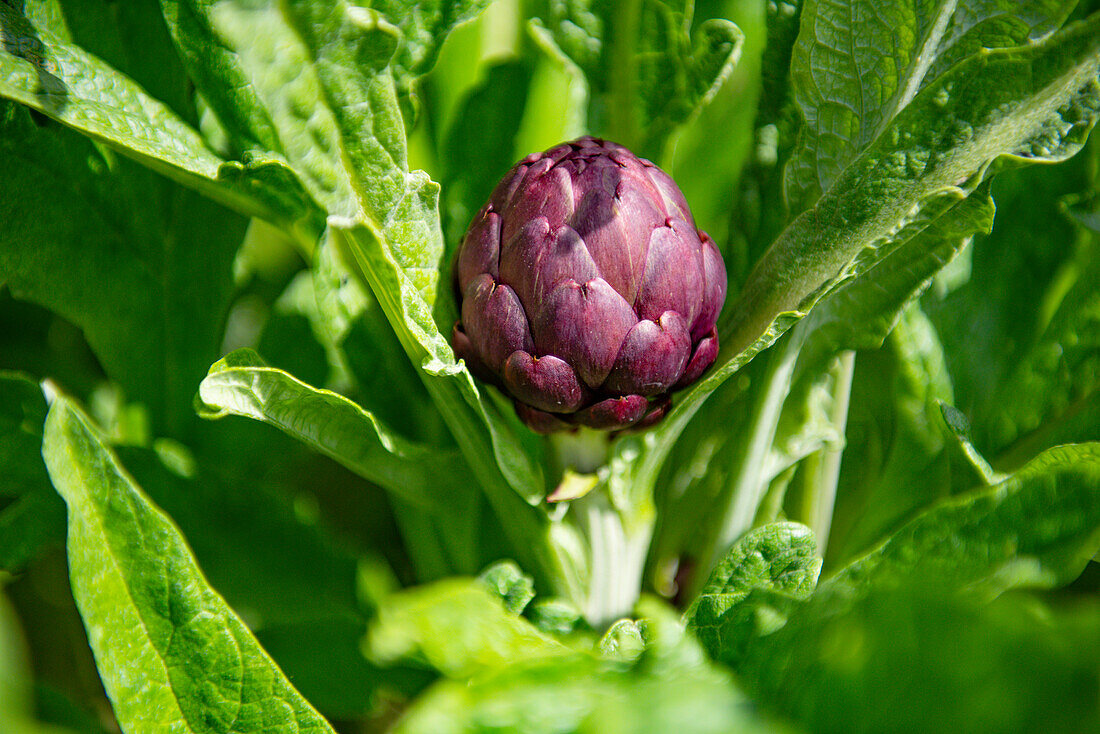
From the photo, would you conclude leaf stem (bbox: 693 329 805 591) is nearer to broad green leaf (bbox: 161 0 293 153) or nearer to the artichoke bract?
the artichoke bract

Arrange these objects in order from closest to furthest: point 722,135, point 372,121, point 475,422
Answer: point 372,121 → point 475,422 → point 722,135

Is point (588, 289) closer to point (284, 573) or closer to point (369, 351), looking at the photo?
point (369, 351)

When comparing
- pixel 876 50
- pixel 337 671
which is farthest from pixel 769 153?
pixel 337 671

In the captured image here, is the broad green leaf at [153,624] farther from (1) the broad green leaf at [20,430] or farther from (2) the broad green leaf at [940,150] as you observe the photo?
(2) the broad green leaf at [940,150]

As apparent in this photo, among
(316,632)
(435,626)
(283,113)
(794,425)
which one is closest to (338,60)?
(283,113)

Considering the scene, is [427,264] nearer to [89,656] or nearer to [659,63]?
[659,63]
